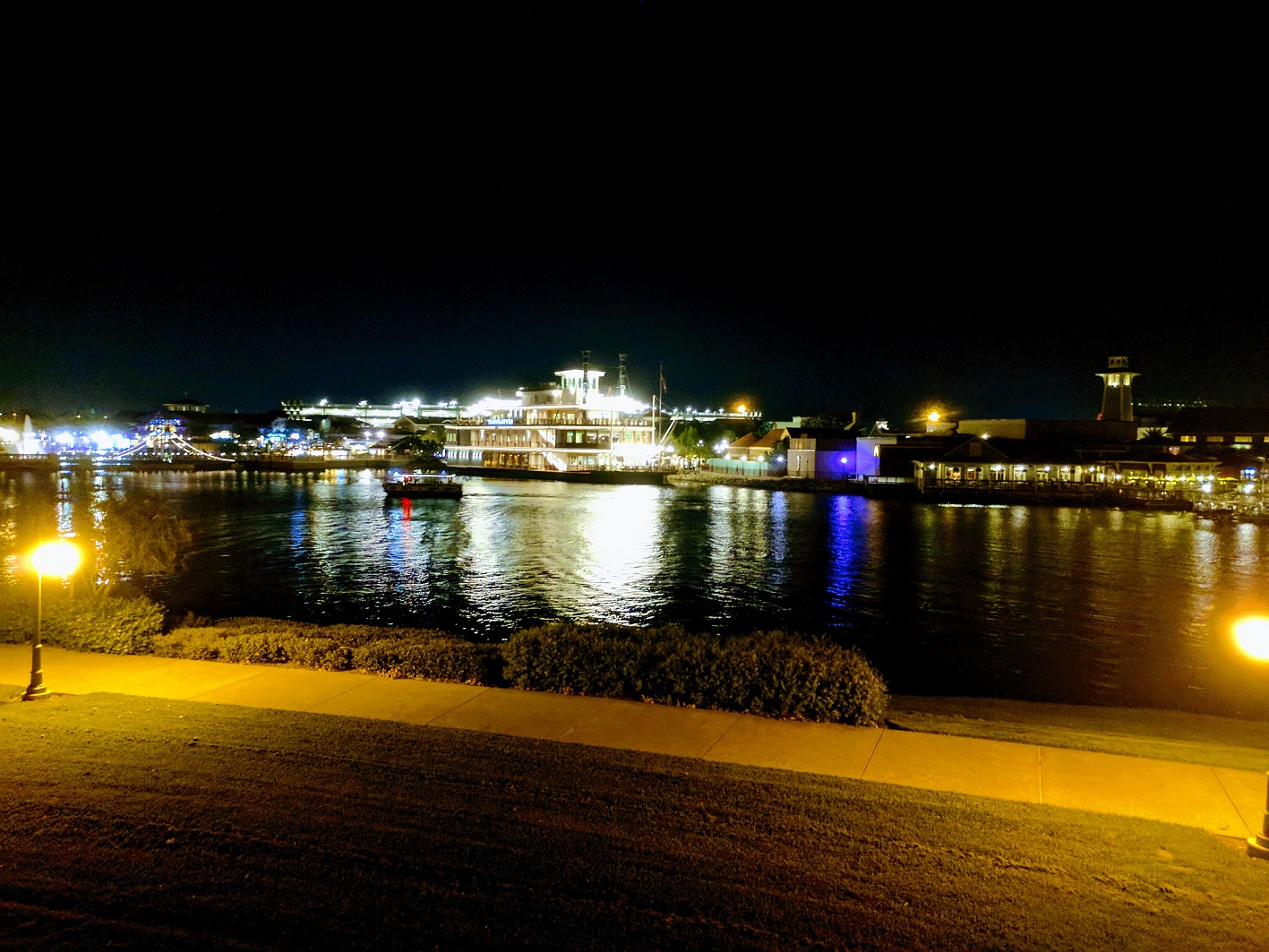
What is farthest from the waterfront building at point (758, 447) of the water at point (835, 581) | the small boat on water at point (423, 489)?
the small boat on water at point (423, 489)

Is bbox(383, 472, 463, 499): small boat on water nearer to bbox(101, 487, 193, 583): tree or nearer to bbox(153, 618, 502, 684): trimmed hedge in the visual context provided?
bbox(101, 487, 193, 583): tree

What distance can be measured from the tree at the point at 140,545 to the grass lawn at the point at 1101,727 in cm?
2553

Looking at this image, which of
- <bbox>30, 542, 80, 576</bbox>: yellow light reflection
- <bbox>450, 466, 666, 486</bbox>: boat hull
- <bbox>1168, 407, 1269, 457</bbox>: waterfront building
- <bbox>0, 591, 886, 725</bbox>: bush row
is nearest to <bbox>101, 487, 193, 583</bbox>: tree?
<bbox>0, 591, 886, 725</bbox>: bush row

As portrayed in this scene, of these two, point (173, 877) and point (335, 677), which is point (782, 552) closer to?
point (335, 677)

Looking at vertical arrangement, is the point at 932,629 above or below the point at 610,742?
below

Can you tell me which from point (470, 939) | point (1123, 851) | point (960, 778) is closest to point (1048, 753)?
point (960, 778)

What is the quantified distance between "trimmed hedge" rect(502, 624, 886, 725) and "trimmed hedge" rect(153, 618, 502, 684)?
0.51 meters

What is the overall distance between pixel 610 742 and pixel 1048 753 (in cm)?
436

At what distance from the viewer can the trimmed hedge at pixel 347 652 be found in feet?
32.9

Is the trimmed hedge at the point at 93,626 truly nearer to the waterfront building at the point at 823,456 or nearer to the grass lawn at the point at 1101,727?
the grass lawn at the point at 1101,727

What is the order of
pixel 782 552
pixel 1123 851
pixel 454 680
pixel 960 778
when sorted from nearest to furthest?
pixel 1123 851 → pixel 960 778 → pixel 454 680 → pixel 782 552

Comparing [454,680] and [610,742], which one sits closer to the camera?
[610,742]

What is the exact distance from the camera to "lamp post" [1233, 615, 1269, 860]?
5395 mm

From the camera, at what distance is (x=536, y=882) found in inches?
195
